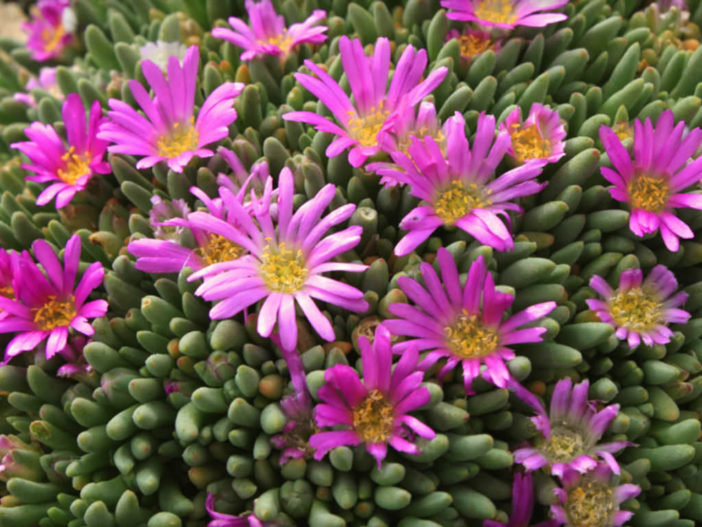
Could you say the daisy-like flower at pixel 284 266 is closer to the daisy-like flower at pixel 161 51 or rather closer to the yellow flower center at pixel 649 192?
the yellow flower center at pixel 649 192

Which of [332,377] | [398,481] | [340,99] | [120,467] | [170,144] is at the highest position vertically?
[340,99]

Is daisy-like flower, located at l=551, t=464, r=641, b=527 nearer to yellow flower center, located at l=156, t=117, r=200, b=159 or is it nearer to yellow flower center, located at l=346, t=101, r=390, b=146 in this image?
yellow flower center, located at l=346, t=101, r=390, b=146

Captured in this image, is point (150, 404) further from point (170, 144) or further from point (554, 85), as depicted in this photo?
point (554, 85)

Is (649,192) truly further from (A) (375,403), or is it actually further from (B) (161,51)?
(B) (161,51)

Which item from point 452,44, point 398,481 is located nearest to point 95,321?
point 398,481

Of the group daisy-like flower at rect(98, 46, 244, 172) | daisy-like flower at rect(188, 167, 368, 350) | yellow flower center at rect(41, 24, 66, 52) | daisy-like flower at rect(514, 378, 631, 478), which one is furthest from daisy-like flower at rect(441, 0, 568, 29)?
yellow flower center at rect(41, 24, 66, 52)

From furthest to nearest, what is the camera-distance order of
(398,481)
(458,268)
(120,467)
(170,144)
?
(170,144), (458,268), (120,467), (398,481)
